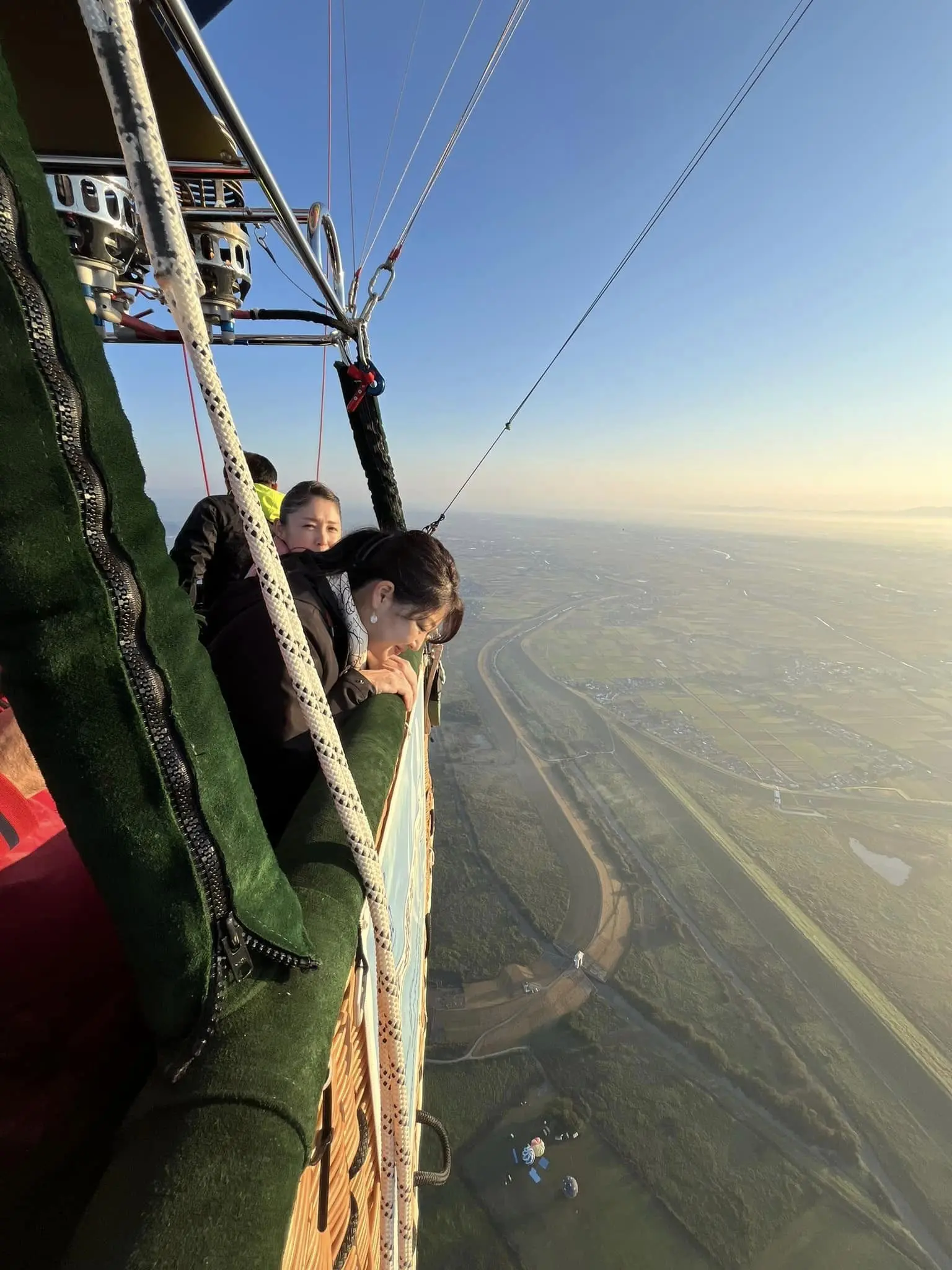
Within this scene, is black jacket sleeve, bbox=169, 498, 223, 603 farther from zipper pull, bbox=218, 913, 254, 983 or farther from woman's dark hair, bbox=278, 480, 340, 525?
zipper pull, bbox=218, 913, 254, 983

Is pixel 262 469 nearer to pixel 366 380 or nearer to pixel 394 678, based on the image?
pixel 366 380

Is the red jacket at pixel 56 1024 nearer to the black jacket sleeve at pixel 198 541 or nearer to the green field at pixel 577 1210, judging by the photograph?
the black jacket sleeve at pixel 198 541

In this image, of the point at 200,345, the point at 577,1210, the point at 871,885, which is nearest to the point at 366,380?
the point at 200,345

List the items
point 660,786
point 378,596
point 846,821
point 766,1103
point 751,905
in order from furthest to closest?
point 660,786, point 846,821, point 751,905, point 766,1103, point 378,596

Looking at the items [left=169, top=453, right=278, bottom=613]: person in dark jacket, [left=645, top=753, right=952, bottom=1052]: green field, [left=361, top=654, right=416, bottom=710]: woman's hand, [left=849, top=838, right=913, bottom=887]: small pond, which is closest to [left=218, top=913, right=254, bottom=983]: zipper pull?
[left=361, top=654, right=416, bottom=710]: woman's hand

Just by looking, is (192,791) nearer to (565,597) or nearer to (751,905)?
(751,905)

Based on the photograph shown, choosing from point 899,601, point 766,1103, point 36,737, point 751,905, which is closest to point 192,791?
point 36,737

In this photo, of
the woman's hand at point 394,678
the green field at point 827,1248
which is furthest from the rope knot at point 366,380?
the green field at point 827,1248
